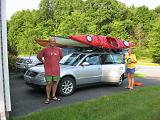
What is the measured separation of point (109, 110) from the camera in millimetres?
8844

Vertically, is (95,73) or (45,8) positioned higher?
(45,8)

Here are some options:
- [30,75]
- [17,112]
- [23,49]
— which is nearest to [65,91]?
[30,75]

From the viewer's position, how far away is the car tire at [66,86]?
37.4 ft

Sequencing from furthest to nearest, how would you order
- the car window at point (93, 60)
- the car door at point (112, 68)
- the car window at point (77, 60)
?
the car door at point (112, 68)
the car window at point (93, 60)
the car window at point (77, 60)

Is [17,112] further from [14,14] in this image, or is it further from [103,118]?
[14,14]

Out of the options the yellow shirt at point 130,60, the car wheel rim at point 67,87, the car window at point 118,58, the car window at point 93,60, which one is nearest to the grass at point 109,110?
the car wheel rim at point 67,87

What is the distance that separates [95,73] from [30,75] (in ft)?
8.37

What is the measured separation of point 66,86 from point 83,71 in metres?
1.04

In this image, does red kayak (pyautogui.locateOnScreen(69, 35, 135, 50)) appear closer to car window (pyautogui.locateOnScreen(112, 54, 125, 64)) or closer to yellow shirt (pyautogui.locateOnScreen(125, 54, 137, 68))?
car window (pyautogui.locateOnScreen(112, 54, 125, 64))

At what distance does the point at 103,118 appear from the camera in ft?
26.2

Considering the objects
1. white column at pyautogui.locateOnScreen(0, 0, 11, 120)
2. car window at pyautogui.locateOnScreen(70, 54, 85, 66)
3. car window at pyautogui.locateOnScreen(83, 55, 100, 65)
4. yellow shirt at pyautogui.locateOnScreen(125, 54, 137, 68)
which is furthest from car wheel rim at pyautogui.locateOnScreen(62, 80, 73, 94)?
white column at pyautogui.locateOnScreen(0, 0, 11, 120)

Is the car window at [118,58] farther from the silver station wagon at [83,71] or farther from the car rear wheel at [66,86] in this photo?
the car rear wheel at [66,86]

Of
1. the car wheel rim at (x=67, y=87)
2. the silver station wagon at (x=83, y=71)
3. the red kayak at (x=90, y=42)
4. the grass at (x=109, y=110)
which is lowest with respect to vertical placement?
the grass at (x=109, y=110)

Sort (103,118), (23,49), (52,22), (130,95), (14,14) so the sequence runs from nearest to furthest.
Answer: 1. (103,118)
2. (130,95)
3. (23,49)
4. (52,22)
5. (14,14)
